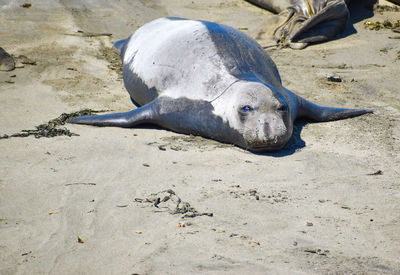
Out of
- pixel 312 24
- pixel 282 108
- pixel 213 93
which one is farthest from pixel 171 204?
pixel 312 24

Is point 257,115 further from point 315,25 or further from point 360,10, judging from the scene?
point 360,10

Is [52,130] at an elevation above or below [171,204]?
below

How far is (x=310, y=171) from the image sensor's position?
4246mm

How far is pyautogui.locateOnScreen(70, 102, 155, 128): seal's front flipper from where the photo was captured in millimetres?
5383

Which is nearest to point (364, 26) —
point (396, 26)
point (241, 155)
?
point (396, 26)

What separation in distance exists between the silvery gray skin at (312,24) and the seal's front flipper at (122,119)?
163 inches

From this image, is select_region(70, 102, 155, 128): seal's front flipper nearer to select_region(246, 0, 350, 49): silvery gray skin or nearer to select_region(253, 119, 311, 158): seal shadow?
select_region(253, 119, 311, 158): seal shadow

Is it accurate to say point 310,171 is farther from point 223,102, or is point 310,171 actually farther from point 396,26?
point 396,26

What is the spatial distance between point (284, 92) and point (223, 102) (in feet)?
2.81

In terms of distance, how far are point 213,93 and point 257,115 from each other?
61cm

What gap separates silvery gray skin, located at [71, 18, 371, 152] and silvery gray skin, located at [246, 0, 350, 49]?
303cm

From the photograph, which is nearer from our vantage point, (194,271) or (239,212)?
(194,271)

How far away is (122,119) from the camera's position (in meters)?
5.41

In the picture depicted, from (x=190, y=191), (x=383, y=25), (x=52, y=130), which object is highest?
(x=383, y=25)
